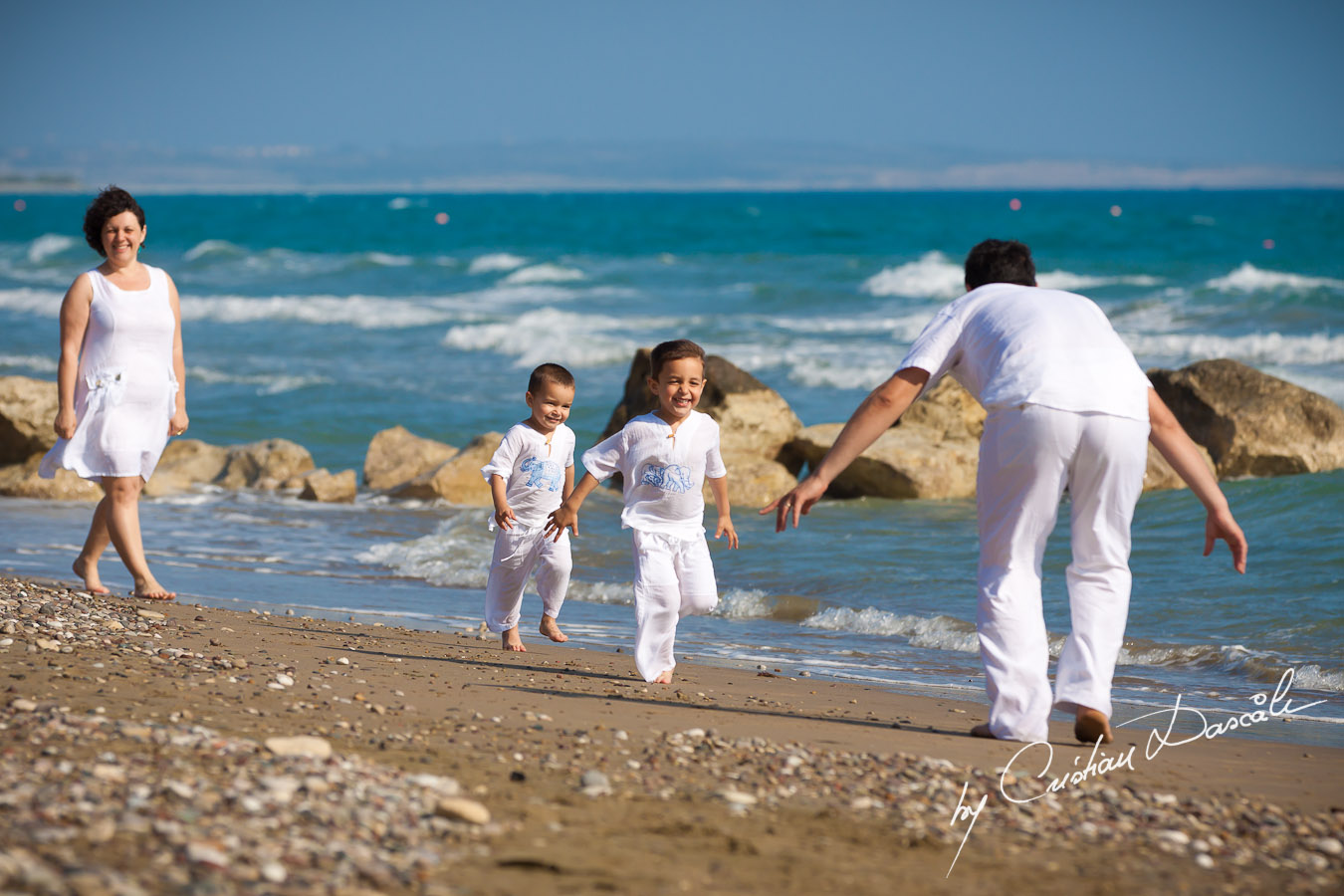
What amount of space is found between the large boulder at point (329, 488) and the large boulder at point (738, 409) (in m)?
2.35

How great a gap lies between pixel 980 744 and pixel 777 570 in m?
4.29

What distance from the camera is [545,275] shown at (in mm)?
37875

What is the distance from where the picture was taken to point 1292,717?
5.29 m

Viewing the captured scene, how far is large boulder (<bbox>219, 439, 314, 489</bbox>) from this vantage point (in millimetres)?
11656

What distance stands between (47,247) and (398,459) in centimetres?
4366

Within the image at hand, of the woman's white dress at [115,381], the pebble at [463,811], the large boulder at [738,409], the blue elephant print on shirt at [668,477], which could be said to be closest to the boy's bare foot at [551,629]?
the blue elephant print on shirt at [668,477]

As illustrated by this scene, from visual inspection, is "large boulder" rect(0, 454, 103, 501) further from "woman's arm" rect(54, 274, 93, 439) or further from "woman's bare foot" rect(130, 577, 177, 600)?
"woman's arm" rect(54, 274, 93, 439)

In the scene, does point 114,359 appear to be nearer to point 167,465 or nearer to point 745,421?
point 167,465

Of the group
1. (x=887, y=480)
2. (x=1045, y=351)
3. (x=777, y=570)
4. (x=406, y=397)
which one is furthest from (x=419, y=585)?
(x=406, y=397)

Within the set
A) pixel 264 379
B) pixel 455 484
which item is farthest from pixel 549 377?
pixel 264 379

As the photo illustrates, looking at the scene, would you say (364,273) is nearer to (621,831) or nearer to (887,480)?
(887,480)

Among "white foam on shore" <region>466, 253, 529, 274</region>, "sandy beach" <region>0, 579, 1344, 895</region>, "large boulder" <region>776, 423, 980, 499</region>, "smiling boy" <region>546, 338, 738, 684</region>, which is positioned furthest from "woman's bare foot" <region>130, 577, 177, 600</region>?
"white foam on shore" <region>466, 253, 529, 274</region>

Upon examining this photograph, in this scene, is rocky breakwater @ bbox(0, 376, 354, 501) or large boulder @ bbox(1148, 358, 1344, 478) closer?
rocky breakwater @ bbox(0, 376, 354, 501)

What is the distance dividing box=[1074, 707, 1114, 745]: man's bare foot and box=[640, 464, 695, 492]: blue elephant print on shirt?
67.0 inches
